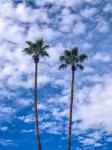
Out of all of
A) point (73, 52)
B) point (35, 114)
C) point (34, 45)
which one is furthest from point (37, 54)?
point (35, 114)

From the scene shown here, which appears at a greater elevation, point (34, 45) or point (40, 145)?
point (34, 45)

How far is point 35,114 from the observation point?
65.3 m

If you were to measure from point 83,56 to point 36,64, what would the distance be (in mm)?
7721

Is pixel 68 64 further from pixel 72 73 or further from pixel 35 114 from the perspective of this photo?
pixel 35 114

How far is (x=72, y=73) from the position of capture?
2672 inches

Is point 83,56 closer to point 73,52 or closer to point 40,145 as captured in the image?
point 73,52

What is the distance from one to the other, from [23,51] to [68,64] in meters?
7.62

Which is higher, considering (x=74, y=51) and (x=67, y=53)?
(x=74, y=51)

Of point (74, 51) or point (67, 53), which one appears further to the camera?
point (74, 51)

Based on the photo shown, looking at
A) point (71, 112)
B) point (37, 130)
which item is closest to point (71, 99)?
point (71, 112)

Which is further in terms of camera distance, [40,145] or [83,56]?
[83,56]

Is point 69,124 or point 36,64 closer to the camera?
point 69,124

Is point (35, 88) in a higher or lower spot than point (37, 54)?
lower

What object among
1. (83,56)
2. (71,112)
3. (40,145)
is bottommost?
(40,145)
